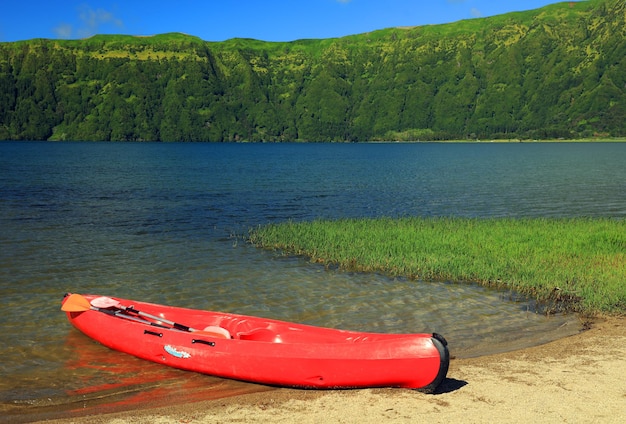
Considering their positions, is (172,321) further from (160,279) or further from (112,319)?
(160,279)

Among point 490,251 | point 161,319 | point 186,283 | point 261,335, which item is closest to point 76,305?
point 161,319

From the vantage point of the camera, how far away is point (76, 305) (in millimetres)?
14438

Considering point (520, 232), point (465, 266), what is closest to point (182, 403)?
point (465, 266)

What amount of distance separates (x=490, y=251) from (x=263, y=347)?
47.7 ft

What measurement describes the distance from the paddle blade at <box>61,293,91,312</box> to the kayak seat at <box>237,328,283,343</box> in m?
4.23

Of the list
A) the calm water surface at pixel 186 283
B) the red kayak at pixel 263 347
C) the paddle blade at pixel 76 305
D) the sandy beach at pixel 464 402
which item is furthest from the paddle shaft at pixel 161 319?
the sandy beach at pixel 464 402

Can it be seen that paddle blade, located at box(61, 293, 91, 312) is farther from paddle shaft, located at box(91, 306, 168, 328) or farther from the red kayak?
paddle shaft, located at box(91, 306, 168, 328)

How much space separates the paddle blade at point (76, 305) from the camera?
47.1 ft

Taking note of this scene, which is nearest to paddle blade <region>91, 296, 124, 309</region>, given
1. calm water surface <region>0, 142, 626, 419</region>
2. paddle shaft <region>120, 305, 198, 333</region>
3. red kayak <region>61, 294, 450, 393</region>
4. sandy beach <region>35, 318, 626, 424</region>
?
red kayak <region>61, 294, 450, 393</region>

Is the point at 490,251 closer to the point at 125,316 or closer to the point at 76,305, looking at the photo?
the point at 125,316

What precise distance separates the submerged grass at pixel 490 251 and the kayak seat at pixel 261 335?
8.69m

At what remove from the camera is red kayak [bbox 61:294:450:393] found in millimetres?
10430

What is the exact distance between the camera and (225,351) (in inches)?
454

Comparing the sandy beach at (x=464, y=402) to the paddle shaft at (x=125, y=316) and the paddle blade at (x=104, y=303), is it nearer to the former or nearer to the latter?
the paddle shaft at (x=125, y=316)
